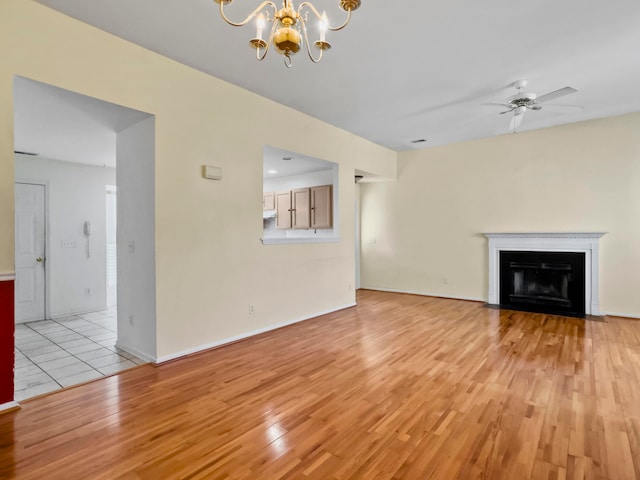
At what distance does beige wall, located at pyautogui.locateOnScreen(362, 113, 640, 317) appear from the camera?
489 centimetres

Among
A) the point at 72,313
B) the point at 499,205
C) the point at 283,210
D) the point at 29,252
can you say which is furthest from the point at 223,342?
the point at 499,205

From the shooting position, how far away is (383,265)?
23.8ft

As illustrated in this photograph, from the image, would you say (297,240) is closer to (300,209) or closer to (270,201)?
(300,209)

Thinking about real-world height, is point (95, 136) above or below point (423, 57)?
below

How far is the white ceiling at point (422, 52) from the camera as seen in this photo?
8.34ft

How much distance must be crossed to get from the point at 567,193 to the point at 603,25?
3.18 m

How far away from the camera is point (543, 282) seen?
5500mm

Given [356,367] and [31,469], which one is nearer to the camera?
[31,469]

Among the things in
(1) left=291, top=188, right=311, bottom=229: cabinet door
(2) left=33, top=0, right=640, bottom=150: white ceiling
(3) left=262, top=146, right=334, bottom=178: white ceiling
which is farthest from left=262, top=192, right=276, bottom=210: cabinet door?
(2) left=33, top=0, right=640, bottom=150: white ceiling

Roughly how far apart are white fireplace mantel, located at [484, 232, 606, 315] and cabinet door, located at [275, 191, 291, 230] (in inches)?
159

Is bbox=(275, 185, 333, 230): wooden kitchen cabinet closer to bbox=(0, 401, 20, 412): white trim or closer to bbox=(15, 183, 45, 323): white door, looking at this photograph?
bbox=(15, 183, 45, 323): white door

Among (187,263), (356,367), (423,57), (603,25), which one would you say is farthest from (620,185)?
(187,263)

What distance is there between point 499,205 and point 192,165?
5.11 metres

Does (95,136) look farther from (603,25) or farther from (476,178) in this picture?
(476,178)
